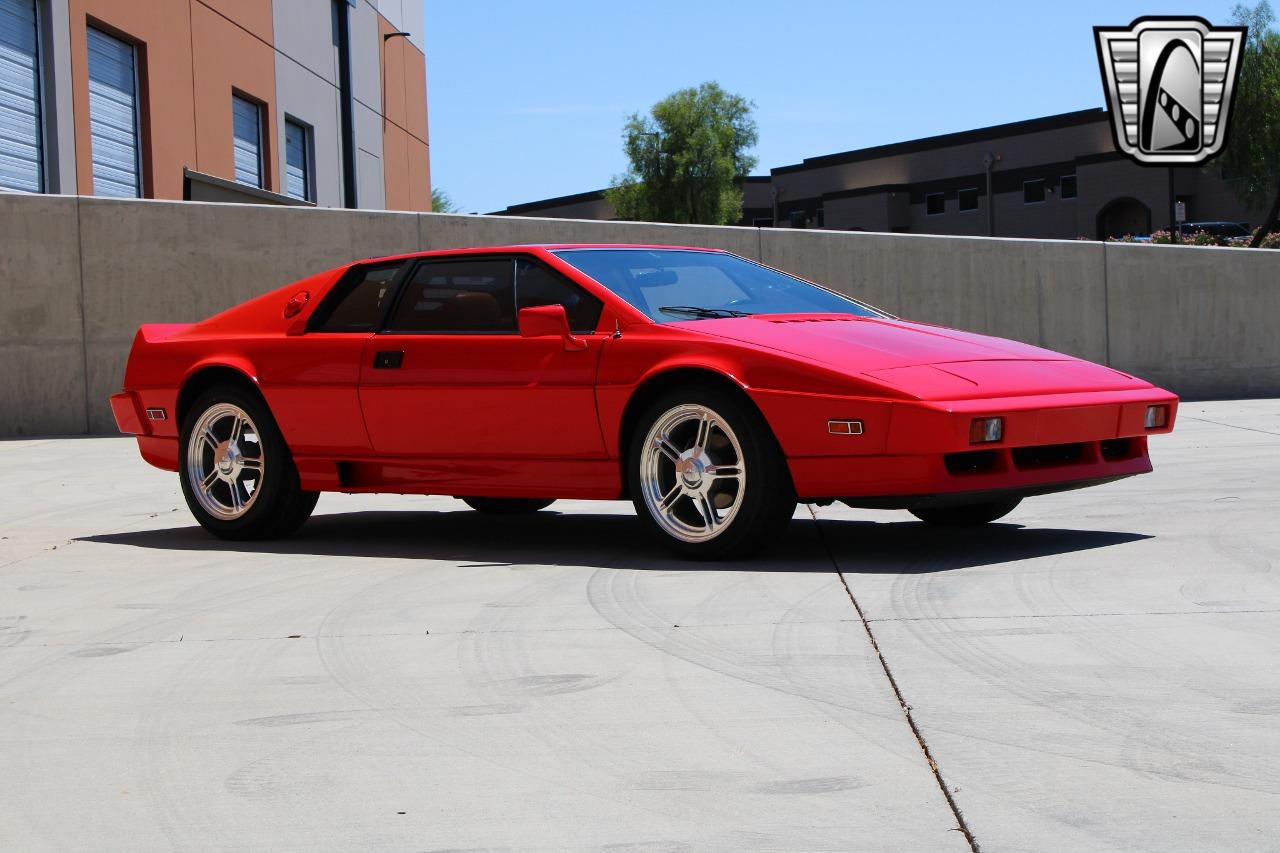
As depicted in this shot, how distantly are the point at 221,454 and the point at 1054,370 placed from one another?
3.73m

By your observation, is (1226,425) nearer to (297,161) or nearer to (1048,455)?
(1048,455)

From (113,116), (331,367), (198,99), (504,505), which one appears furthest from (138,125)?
(331,367)

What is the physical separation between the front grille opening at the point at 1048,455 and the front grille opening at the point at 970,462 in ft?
0.38

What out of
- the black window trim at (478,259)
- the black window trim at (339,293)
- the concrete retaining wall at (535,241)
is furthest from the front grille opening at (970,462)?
the concrete retaining wall at (535,241)

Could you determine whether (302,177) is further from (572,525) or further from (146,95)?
(572,525)

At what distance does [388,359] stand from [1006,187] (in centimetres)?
6363

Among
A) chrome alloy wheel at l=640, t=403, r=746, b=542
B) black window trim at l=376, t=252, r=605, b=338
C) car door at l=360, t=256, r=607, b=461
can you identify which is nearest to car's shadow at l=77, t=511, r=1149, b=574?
chrome alloy wheel at l=640, t=403, r=746, b=542

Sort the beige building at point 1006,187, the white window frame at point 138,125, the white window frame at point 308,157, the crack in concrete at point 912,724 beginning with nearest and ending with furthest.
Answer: the crack in concrete at point 912,724 < the white window frame at point 138,125 < the white window frame at point 308,157 < the beige building at point 1006,187

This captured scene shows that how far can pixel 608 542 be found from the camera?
7.08 metres

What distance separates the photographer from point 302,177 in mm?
28984

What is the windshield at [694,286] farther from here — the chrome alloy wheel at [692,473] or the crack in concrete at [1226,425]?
the crack in concrete at [1226,425]

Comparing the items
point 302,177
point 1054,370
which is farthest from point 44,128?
point 1054,370

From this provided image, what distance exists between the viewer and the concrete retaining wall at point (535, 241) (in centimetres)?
1517

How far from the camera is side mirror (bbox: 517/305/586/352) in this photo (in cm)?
639
